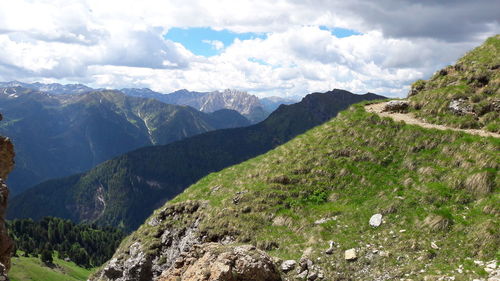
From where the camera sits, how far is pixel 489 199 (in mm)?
20609

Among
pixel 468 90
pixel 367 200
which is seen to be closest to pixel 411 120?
pixel 468 90

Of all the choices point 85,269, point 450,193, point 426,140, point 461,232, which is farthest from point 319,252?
point 85,269

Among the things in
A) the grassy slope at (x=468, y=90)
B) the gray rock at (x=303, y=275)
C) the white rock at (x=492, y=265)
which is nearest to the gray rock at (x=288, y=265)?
the gray rock at (x=303, y=275)

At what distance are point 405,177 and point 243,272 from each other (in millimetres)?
15495

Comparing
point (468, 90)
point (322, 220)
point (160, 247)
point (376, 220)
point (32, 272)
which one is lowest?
point (32, 272)

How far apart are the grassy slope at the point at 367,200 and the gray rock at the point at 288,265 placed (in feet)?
4.22

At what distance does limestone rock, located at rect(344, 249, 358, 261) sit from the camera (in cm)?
1986

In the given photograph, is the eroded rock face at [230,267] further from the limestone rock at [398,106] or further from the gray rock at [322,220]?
the limestone rock at [398,106]

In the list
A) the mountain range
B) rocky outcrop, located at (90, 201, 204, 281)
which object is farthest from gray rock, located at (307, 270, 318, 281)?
rocky outcrop, located at (90, 201, 204, 281)

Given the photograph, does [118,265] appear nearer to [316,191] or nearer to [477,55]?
[316,191]

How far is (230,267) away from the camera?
18.2 metres

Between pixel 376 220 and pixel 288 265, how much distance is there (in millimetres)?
6824

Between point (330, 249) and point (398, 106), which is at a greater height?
point (398, 106)

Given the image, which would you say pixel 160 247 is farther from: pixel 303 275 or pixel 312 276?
pixel 312 276
